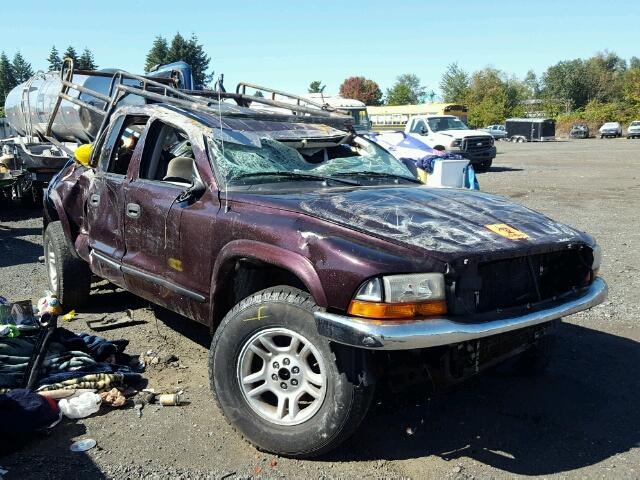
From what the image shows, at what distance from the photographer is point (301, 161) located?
4.21 m

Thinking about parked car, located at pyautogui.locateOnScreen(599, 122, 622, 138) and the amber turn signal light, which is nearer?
the amber turn signal light

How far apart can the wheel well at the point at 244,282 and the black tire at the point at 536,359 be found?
1.77 metres

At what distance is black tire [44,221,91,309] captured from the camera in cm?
547

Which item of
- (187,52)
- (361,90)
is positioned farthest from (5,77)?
(361,90)

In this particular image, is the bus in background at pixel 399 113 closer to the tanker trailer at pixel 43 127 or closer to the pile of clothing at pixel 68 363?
the tanker trailer at pixel 43 127

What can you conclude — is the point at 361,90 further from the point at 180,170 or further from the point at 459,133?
the point at 180,170

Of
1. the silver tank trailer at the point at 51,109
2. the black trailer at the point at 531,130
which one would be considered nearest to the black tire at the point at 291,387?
the silver tank trailer at the point at 51,109

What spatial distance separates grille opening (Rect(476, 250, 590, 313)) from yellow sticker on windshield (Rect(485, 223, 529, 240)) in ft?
0.38

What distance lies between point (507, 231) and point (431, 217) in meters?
0.41

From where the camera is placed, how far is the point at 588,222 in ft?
34.4

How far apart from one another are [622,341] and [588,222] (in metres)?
5.99

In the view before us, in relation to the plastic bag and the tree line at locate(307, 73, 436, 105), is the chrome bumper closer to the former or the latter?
the plastic bag

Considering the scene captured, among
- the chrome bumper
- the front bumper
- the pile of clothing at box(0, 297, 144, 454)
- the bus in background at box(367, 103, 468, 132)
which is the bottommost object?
the pile of clothing at box(0, 297, 144, 454)

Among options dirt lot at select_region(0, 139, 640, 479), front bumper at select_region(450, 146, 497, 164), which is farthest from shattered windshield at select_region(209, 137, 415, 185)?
front bumper at select_region(450, 146, 497, 164)
